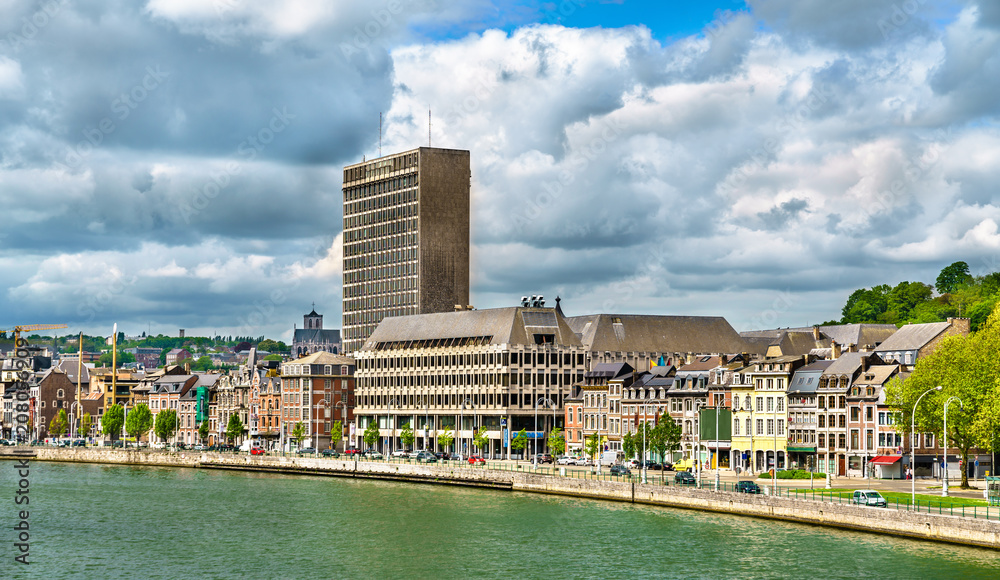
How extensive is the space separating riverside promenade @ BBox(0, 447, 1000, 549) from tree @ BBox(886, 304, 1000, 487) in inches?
736

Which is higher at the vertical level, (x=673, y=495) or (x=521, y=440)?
(x=521, y=440)

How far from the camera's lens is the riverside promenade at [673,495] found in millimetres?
92625

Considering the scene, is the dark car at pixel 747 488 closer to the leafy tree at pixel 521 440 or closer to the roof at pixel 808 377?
the roof at pixel 808 377

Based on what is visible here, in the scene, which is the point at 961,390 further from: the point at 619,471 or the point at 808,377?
the point at 619,471

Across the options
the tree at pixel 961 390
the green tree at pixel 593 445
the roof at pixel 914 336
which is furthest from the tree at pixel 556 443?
the tree at pixel 961 390

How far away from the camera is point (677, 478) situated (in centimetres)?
13088

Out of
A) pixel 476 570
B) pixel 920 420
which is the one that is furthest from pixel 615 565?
pixel 920 420

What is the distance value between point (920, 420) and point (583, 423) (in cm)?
6997

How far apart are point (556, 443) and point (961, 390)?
7318cm

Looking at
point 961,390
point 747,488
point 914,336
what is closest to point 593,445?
point 914,336

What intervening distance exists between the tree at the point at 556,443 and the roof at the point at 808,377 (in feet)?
131

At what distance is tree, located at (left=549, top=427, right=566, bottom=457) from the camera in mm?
187500

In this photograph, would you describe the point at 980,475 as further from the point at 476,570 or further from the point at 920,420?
the point at 476,570

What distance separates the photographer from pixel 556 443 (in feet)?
614
